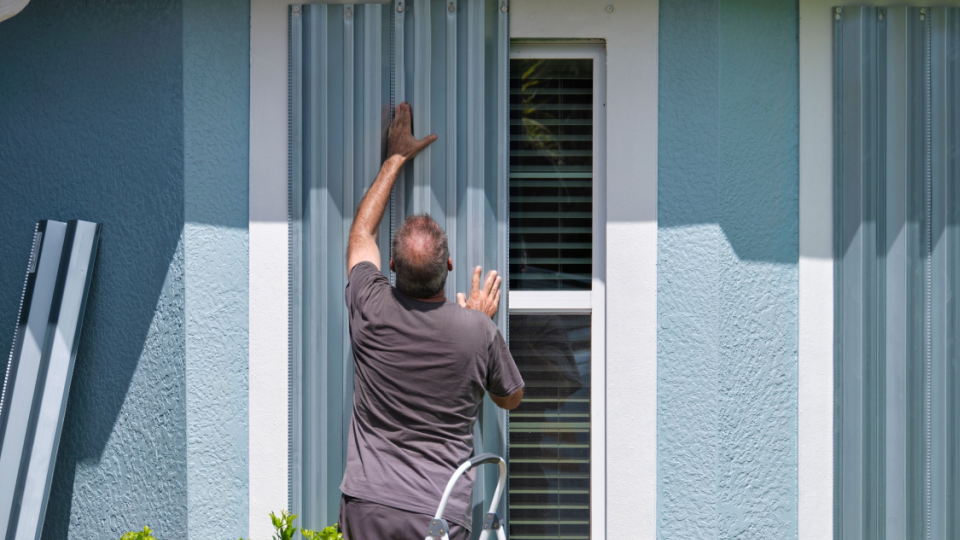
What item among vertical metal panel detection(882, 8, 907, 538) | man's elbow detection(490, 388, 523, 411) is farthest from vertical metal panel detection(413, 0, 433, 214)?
vertical metal panel detection(882, 8, 907, 538)

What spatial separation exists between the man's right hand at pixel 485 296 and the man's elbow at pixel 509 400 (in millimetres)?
326

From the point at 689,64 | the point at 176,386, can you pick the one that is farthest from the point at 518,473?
the point at 689,64

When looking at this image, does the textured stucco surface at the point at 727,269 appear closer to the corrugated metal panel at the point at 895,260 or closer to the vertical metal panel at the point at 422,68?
the corrugated metal panel at the point at 895,260

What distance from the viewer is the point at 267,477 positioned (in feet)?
9.34

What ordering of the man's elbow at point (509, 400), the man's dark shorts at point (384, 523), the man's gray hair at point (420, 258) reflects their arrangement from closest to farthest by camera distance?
the man's dark shorts at point (384, 523) → the man's gray hair at point (420, 258) → the man's elbow at point (509, 400)

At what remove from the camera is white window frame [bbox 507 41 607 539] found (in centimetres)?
293

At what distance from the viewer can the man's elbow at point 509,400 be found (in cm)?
264

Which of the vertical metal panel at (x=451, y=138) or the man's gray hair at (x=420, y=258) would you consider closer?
the man's gray hair at (x=420, y=258)

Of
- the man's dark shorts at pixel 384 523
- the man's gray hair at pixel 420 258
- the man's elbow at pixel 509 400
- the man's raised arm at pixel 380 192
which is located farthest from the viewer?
the man's raised arm at pixel 380 192

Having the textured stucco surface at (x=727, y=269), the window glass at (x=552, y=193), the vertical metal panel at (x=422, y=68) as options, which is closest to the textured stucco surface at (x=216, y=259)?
the vertical metal panel at (x=422, y=68)

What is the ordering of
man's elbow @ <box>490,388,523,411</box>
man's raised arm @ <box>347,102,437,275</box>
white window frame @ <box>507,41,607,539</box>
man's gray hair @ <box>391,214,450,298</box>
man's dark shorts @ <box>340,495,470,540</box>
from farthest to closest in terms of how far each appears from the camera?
white window frame @ <box>507,41,607,539</box> → man's raised arm @ <box>347,102,437,275</box> → man's elbow @ <box>490,388,523,411</box> → man's gray hair @ <box>391,214,450,298</box> → man's dark shorts @ <box>340,495,470,540</box>

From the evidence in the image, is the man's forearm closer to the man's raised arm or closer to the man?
the man's raised arm

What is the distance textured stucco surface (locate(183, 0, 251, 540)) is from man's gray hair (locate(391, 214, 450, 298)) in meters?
0.72

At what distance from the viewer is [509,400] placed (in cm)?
267
